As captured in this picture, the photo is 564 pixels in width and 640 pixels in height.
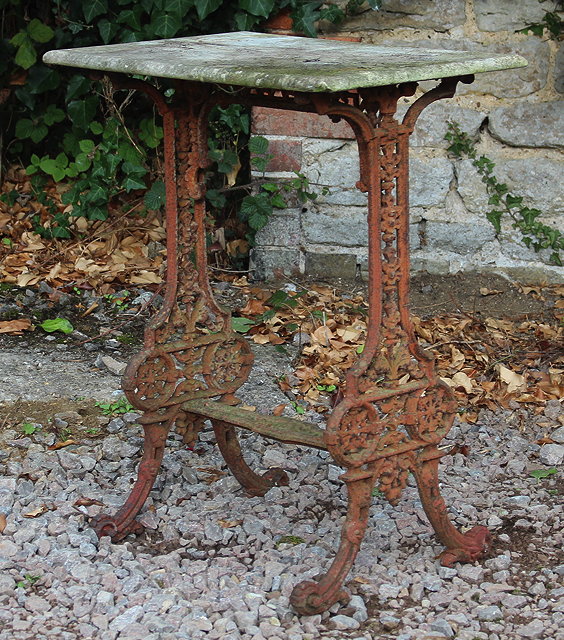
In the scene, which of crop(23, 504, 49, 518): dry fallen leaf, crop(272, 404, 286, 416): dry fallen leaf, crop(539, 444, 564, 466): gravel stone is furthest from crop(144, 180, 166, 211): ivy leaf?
crop(539, 444, 564, 466): gravel stone

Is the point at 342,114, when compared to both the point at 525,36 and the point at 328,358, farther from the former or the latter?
the point at 525,36

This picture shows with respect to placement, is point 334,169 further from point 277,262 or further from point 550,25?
point 550,25

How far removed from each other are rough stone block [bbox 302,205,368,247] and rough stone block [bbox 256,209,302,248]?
4cm

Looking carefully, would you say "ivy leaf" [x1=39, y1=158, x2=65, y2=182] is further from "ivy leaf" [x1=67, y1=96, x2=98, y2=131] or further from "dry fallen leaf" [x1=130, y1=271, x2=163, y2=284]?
"dry fallen leaf" [x1=130, y1=271, x2=163, y2=284]

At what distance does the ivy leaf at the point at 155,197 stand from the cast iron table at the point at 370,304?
136cm

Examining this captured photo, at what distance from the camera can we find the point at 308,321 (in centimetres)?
418

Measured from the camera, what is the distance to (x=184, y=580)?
8.91ft

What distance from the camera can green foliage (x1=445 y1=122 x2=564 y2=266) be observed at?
13.9 ft

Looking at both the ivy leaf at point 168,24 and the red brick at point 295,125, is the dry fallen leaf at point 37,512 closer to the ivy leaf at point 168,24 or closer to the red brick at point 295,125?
the red brick at point 295,125

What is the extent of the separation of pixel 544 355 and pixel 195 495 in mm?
1468

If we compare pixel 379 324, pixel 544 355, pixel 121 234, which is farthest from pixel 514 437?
pixel 121 234

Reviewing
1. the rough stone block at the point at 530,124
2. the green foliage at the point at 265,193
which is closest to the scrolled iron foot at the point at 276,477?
the green foliage at the point at 265,193

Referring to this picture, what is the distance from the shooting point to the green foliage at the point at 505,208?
4.23m

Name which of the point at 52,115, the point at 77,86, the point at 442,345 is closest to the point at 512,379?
the point at 442,345
